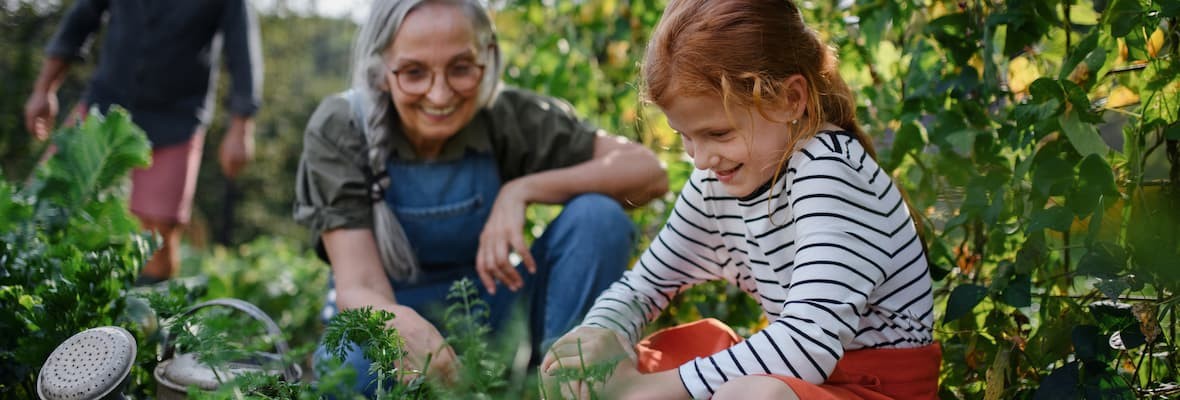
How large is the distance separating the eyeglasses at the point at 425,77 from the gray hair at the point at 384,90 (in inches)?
2.5

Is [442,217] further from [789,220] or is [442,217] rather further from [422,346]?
[789,220]

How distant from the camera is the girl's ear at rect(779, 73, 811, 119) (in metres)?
1.43

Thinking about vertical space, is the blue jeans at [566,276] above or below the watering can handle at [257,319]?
below

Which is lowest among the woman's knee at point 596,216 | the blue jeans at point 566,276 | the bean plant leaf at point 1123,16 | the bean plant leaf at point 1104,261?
the blue jeans at point 566,276

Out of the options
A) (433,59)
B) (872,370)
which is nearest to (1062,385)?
(872,370)

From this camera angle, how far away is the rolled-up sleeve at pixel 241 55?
389 centimetres

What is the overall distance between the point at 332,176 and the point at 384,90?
8.7 inches

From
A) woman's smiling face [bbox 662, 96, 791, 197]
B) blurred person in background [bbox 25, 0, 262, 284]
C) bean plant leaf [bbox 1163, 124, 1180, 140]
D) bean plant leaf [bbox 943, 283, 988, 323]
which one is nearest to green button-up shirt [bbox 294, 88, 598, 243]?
woman's smiling face [bbox 662, 96, 791, 197]

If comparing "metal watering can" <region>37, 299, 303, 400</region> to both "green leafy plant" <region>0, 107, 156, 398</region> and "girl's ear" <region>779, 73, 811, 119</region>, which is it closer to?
"green leafy plant" <region>0, 107, 156, 398</region>

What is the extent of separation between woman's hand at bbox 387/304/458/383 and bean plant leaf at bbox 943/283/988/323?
81 centimetres

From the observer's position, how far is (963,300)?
1534 millimetres

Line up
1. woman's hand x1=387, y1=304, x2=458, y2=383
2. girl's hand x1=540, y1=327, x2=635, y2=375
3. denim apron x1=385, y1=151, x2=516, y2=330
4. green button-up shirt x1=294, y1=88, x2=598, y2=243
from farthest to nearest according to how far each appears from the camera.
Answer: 1. denim apron x1=385, y1=151, x2=516, y2=330
2. green button-up shirt x1=294, y1=88, x2=598, y2=243
3. woman's hand x1=387, y1=304, x2=458, y2=383
4. girl's hand x1=540, y1=327, x2=635, y2=375

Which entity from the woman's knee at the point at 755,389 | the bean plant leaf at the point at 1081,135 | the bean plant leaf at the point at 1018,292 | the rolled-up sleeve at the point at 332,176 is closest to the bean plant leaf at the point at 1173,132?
the bean plant leaf at the point at 1081,135

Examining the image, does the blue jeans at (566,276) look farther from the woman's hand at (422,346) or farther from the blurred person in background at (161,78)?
the blurred person in background at (161,78)
